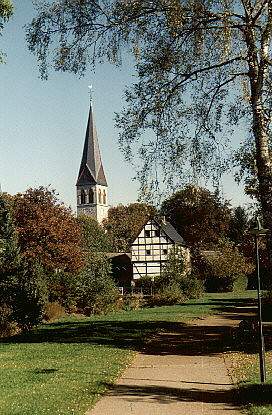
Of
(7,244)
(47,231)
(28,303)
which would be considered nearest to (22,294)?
(28,303)

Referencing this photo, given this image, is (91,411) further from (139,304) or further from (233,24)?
(139,304)

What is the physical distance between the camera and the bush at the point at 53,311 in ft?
90.4

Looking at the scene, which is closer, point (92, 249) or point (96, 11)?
point (96, 11)

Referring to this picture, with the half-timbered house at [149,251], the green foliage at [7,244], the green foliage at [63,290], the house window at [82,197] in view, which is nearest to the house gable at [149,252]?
the half-timbered house at [149,251]

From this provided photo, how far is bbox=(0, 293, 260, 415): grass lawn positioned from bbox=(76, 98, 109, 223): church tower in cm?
7304

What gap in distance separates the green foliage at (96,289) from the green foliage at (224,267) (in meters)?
19.5

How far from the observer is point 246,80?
14320 millimetres

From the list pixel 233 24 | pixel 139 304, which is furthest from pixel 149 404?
pixel 139 304

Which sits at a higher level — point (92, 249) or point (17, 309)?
point (92, 249)

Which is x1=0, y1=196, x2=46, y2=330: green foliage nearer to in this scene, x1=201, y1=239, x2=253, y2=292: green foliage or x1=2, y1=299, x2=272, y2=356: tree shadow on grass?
x1=2, y1=299, x2=272, y2=356: tree shadow on grass

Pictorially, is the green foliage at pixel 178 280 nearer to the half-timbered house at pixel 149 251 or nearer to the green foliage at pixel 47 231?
the green foliage at pixel 47 231

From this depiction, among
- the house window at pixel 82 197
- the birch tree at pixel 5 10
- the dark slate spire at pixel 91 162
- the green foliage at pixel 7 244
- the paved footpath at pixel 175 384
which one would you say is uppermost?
the dark slate spire at pixel 91 162

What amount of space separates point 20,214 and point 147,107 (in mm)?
24965

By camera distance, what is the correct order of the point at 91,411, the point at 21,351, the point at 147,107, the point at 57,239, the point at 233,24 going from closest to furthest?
the point at 91,411 → the point at 233,24 → the point at 147,107 → the point at 21,351 → the point at 57,239
